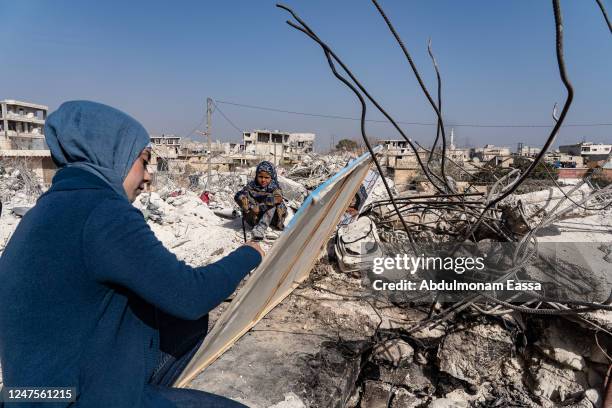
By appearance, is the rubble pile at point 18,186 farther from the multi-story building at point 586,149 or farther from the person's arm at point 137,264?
the multi-story building at point 586,149

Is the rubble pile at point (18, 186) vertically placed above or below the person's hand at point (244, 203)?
below

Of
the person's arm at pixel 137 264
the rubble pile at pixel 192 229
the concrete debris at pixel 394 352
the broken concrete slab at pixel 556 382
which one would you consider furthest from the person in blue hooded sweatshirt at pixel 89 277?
the rubble pile at pixel 192 229

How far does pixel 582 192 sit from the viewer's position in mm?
3814

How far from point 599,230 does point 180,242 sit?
542cm

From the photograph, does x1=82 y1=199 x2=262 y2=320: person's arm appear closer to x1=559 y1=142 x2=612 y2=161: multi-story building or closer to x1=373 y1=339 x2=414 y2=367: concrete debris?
x1=373 y1=339 x2=414 y2=367: concrete debris

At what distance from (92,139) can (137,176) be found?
17 cm

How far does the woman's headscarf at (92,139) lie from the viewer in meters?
0.97

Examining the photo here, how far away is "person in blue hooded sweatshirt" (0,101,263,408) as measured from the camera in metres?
0.87

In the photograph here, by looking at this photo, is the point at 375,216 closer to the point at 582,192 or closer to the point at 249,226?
the point at 582,192

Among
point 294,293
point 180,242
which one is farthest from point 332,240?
point 180,242

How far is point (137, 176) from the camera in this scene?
111cm

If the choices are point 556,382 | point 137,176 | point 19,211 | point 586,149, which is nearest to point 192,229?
point 19,211

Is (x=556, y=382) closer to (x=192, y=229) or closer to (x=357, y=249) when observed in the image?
(x=357, y=249)

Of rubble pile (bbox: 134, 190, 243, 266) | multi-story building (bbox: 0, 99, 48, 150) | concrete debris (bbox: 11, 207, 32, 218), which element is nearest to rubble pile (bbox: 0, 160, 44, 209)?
concrete debris (bbox: 11, 207, 32, 218)
